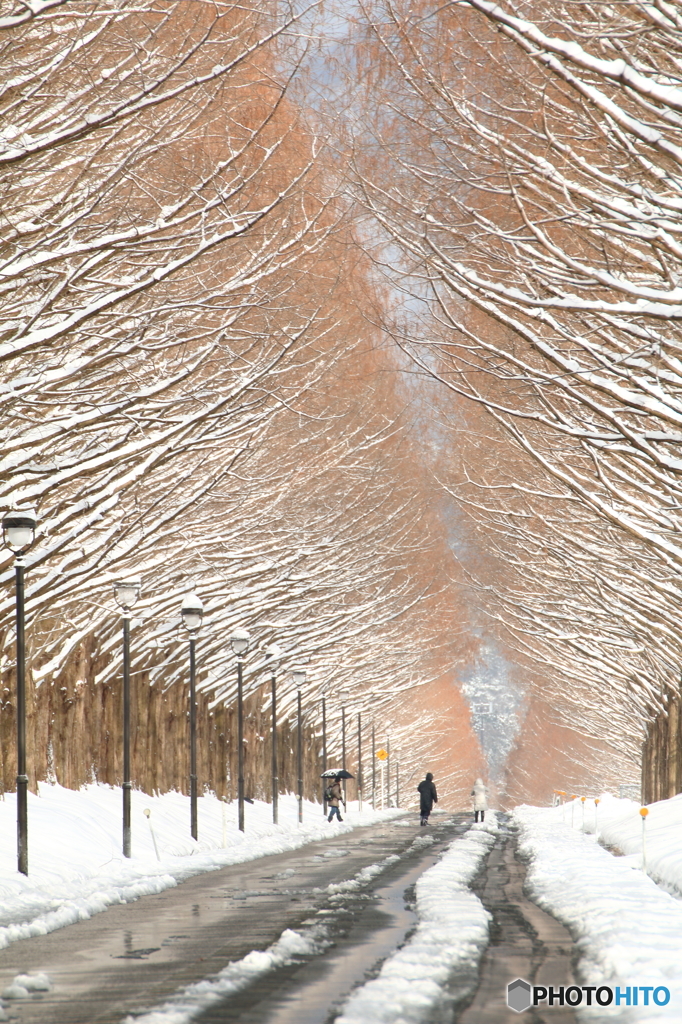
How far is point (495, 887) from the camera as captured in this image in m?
15.7

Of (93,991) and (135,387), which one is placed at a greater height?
(135,387)

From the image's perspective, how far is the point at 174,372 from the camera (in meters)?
19.7

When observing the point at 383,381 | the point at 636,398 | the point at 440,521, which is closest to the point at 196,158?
the point at 636,398

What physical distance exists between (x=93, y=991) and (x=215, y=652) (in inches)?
1363

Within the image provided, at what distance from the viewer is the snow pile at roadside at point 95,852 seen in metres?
13.5

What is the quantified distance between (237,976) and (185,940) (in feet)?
7.45

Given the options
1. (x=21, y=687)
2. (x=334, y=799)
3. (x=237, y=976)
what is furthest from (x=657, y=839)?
(x=334, y=799)

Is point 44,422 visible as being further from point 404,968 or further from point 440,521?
point 440,521

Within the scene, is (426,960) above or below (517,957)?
above

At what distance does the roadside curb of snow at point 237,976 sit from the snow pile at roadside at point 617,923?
1992 millimetres

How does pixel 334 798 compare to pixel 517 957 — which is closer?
pixel 517 957

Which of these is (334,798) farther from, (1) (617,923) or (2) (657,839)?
(1) (617,923)

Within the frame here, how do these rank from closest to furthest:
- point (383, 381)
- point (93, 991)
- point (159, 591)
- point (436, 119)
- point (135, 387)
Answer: point (93, 991) < point (436, 119) < point (135, 387) < point (159, 591) < point (383, 381)

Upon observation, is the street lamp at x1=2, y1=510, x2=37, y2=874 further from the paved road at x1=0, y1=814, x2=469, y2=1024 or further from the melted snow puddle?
the melted snow puddle
